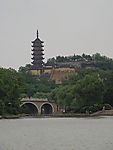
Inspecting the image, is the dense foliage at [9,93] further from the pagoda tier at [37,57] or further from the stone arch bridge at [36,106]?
the pagoda tier at [37,57]

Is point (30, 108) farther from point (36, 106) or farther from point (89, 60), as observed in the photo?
point (89, 60)

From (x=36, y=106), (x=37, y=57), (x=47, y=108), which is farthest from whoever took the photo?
(x=37, y=57)

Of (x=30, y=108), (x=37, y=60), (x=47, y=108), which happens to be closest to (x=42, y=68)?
(x=37, y=60)

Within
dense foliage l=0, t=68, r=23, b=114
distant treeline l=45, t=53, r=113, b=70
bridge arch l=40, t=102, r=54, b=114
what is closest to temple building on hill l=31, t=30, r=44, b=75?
distant treeline l=45, t=53, r=113, b=70

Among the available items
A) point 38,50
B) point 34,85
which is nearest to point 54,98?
point 34,85

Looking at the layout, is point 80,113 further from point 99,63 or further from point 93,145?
point 99,63

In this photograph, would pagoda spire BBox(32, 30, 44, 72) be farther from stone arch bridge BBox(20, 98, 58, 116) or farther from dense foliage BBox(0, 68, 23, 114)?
dense foliage BBox(0, 68, 23, 114)

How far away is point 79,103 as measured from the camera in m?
81.8

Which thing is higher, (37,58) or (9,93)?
(37,58)

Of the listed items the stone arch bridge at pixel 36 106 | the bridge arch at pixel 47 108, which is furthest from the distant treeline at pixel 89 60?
the stone arch bridge at pixel 36 106

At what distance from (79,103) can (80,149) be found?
53.0m

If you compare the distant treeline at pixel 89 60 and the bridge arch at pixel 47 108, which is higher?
the distant treeline at pixel 89 60

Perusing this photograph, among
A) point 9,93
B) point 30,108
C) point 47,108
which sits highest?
point 47,108

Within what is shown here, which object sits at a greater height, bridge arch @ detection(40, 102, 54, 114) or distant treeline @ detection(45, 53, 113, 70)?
distant treeline @ detection(45, 53, 113, 70)
